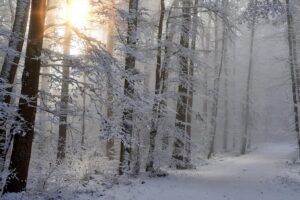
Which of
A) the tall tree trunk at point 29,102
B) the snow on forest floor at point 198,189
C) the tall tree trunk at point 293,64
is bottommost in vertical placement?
the snow on forest floor at point 198,189

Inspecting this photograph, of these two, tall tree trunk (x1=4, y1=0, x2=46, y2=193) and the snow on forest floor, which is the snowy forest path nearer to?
the snow on forest floor

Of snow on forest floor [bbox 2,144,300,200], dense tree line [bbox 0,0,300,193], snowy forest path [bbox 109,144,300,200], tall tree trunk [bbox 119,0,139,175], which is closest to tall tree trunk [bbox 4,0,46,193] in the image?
dense tree line [bbox 0,0,300,193]

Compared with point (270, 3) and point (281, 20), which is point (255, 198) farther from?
point (281, 20)

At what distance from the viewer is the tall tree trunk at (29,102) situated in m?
9.43

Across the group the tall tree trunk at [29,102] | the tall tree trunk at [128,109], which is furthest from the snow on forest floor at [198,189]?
the tall tree trunk at [128,109]

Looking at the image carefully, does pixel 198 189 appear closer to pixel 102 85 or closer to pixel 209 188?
pixel 209 188

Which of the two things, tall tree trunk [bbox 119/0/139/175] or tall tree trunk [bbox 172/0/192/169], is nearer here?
tall tree trunk [bbox 119/0/139/175]

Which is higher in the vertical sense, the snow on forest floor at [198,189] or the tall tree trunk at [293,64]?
the tall tree trunk at [293,64]

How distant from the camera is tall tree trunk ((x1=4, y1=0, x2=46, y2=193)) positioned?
9.43 metres

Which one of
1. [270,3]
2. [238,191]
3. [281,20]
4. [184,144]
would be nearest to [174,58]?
[184,144]

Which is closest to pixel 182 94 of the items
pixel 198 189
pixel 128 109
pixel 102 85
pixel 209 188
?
pixel 128 109

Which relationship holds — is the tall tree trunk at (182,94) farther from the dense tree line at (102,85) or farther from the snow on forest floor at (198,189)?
the snow on forest floor at (198,189)

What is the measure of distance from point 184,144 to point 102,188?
18.8ft

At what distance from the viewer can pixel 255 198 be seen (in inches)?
457
